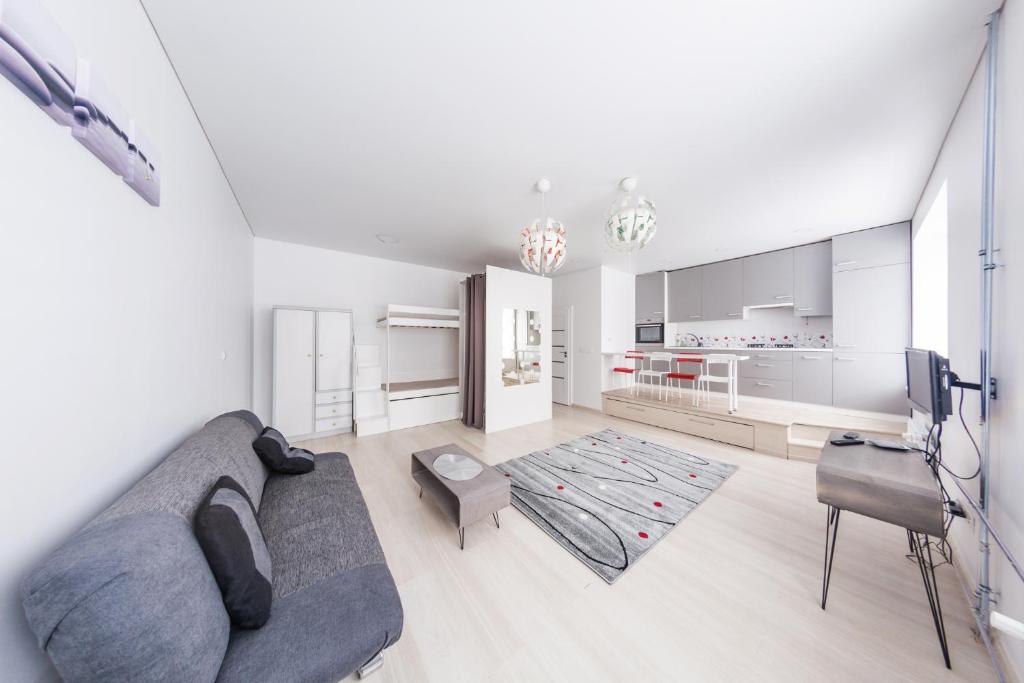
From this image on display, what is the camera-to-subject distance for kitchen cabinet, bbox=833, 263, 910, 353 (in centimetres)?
333

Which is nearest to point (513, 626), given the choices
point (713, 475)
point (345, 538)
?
point (345, 538)

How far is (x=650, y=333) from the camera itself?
558 centimetres

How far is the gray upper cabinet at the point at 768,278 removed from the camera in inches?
168

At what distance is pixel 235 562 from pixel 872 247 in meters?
5.88

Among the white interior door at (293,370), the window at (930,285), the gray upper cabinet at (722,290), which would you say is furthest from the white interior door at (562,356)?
the window at (930,285)

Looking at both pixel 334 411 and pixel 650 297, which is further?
pixel 650 297

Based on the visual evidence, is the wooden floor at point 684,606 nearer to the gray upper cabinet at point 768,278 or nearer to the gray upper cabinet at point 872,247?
the gray upper cabinet at point 872,247

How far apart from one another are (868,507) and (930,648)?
63 cm

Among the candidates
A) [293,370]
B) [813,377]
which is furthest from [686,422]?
[293,370]

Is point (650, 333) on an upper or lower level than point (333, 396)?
upper

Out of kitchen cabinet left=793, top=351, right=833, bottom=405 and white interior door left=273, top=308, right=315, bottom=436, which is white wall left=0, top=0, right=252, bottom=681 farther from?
kitchen cabinet left=793, top=351, right=833, bottom=405

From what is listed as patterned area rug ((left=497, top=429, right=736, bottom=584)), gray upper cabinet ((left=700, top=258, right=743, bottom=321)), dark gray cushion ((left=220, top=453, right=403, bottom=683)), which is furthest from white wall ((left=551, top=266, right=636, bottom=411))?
dark gray cushion ((left=220, top=453, right=403, bottom=683))

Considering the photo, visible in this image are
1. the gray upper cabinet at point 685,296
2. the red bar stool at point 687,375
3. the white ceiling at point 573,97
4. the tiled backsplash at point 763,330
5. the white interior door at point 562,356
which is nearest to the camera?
the white ceiling at point 573,97

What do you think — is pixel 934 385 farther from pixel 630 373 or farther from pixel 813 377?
pixel 630 373
